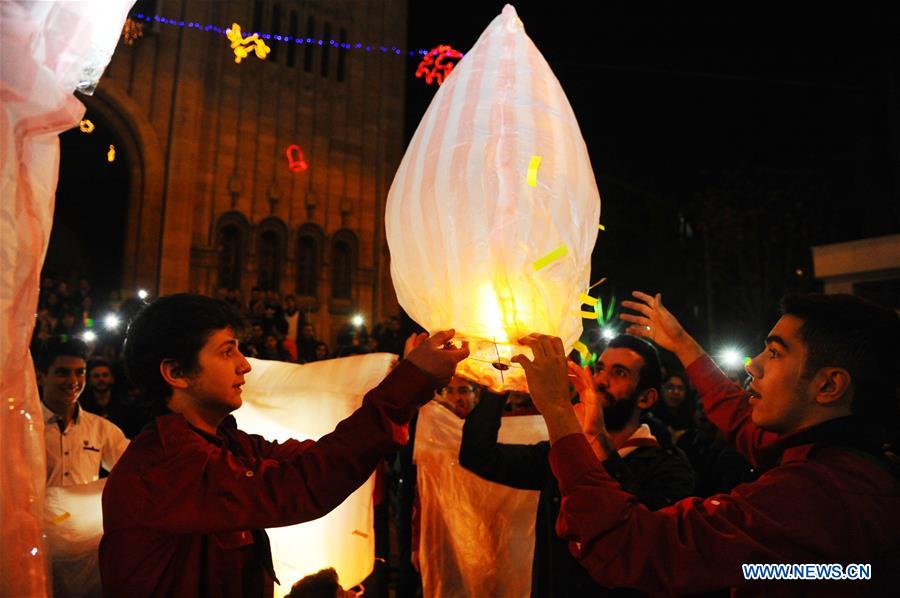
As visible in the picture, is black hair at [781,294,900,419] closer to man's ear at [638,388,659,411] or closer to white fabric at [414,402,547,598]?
man's ear at [638,388,659,411]

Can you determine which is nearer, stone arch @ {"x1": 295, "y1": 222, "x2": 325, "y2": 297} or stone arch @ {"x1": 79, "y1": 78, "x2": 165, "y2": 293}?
stone arch @ {"x1": 79, "y1": 78, "x2": 165, "y2": 293}

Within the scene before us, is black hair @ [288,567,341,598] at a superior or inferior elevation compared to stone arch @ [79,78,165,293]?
inferior

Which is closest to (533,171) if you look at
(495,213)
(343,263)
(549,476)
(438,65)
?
(495,213)

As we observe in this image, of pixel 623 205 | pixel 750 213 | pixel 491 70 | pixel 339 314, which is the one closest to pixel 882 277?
pixel 750 213

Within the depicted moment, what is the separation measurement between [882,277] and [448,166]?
11.4 metres

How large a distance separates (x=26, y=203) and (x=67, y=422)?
308cm

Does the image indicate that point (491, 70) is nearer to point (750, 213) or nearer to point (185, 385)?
point (185, 385)

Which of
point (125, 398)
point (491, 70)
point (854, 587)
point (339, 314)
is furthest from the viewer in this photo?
point (339, 314)

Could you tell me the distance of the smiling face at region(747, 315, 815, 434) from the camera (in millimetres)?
1609

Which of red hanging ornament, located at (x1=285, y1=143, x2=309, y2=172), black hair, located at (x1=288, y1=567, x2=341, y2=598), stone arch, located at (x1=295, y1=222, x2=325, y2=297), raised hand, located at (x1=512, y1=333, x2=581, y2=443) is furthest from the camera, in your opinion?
stone arch, located at (x1=295, y1=222, x2=325, y2=297)

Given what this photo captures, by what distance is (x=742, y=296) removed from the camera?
A: 1994 centimetres

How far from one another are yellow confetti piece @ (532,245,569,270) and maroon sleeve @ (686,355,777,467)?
39.9 inches

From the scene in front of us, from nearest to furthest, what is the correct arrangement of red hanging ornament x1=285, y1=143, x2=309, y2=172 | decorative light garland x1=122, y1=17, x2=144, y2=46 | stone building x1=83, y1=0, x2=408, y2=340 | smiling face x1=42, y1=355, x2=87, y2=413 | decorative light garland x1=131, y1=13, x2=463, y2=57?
smiling face x1=42, y1=355, x2=87, y2=413 < decorative light garland x1=131, y1=13, x2=463, y2=57 < decorative light garland x1=122, y1=17, x2=144, y2=46 < stone building x1=83, y1=0, x2=408, y2=340 < red hanging ornament x1=285, y1=143, x2=309, y2=172

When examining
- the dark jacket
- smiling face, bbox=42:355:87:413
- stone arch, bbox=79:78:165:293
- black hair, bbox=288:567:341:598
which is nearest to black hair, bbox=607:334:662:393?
the dark jacket
